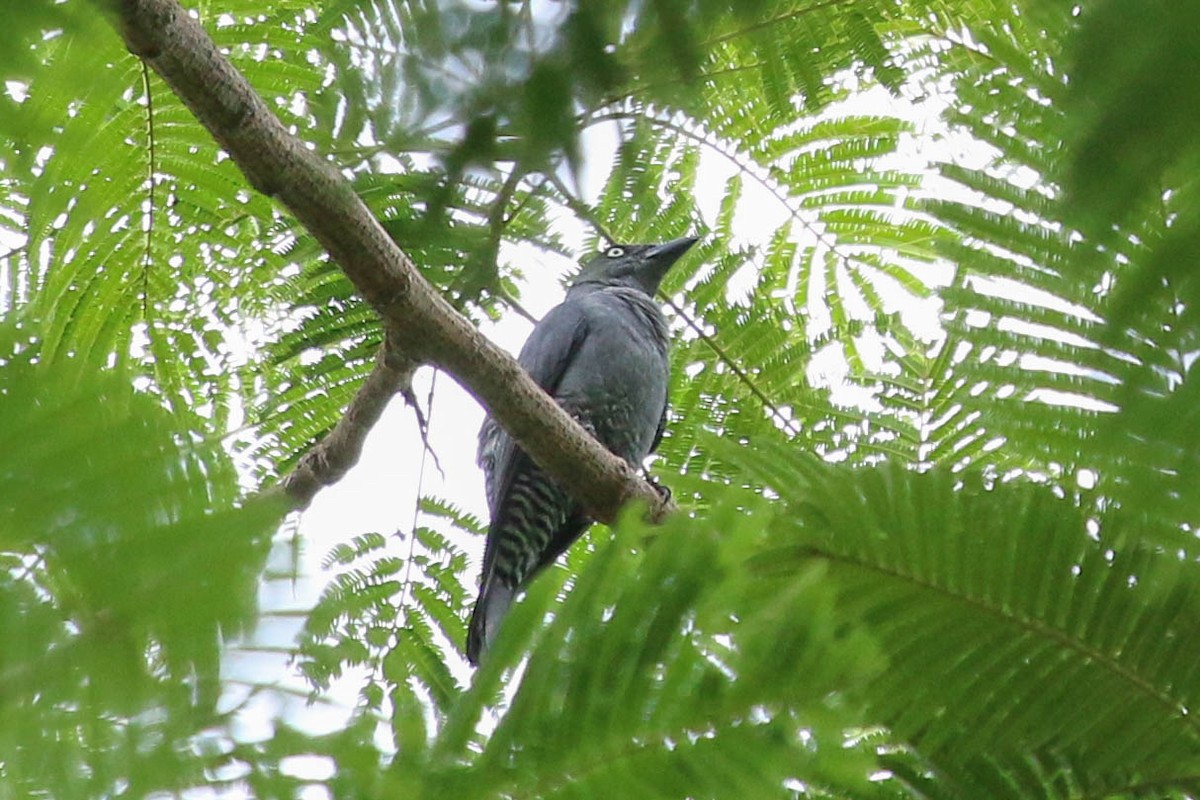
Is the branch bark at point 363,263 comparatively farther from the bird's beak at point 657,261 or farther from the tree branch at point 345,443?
the bird's beak at point 657,261

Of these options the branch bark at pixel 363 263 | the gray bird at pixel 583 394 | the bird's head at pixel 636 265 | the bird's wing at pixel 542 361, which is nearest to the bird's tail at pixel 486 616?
the gray bird at pixel 583 394

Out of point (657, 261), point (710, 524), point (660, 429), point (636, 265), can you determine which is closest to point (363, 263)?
point (710, 524)

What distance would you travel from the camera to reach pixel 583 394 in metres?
5.95

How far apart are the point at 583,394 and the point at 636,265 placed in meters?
0.67

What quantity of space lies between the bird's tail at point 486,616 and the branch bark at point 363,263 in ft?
2.48

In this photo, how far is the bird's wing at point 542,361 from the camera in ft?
18.3

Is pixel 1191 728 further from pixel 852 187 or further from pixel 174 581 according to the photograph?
pixel 852 187

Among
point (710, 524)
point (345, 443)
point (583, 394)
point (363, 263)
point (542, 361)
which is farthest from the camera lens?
point (542, 361)

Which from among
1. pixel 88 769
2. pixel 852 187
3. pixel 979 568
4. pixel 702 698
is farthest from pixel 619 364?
pixel 88 769

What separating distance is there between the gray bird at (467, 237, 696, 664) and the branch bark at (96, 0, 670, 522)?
107 centimetres

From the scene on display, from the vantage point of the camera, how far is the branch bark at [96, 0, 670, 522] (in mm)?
2395

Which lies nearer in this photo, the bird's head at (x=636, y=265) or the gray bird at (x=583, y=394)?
the gray bird at (x=583, y=394)

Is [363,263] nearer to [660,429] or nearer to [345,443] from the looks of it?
[345,443]

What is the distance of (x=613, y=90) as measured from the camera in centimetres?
54
